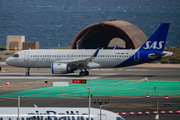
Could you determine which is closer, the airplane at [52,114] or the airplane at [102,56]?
the airplane at [52,114]

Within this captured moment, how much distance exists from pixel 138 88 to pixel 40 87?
1096 cm

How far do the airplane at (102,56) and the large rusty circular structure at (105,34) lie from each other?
21.5m

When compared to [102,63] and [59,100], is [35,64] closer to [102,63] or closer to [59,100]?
[102,63]

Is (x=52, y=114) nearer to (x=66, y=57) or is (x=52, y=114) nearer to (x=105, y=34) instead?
(x=66, y=57)

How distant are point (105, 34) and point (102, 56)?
3830cm

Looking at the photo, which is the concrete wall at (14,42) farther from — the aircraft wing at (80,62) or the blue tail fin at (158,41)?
the blue tail fin at (158,41)

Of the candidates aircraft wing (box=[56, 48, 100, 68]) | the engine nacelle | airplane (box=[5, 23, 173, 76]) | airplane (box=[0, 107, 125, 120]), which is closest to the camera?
airplane (box=[0, 107, 125, 120])

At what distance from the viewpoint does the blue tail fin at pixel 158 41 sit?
5125cm

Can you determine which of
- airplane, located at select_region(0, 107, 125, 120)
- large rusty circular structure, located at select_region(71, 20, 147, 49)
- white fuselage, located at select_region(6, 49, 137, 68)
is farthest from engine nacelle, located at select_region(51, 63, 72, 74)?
airplane, located at select_region(0, 107, 125, 120)

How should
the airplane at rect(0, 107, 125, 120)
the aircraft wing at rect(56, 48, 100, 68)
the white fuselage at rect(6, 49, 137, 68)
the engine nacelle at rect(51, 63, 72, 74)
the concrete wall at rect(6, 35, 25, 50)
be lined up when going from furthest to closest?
the concrete wall at rect(6, 35, 25, 50), the white fuselage at rect(6, 49, 137, 68), the aircraft wing at rect(56, 48, 100, 68), the engine nacelle at rect(51, 63, 72, 74), the airplane at rect(0, 107, 125, 120)

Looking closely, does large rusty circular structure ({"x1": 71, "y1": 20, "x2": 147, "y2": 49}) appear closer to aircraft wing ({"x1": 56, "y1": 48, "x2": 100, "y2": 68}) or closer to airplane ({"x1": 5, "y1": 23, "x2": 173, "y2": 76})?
airplane ({"x1": 5, "y1": 23, "x2": 173, "y2": 76})

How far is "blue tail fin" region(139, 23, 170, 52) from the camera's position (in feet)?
168

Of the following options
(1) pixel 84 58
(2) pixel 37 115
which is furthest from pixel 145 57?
(2) pixel 37 115

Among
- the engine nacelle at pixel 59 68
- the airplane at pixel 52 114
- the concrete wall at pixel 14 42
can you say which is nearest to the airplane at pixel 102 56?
the engine nacelle at pixel 59 68
